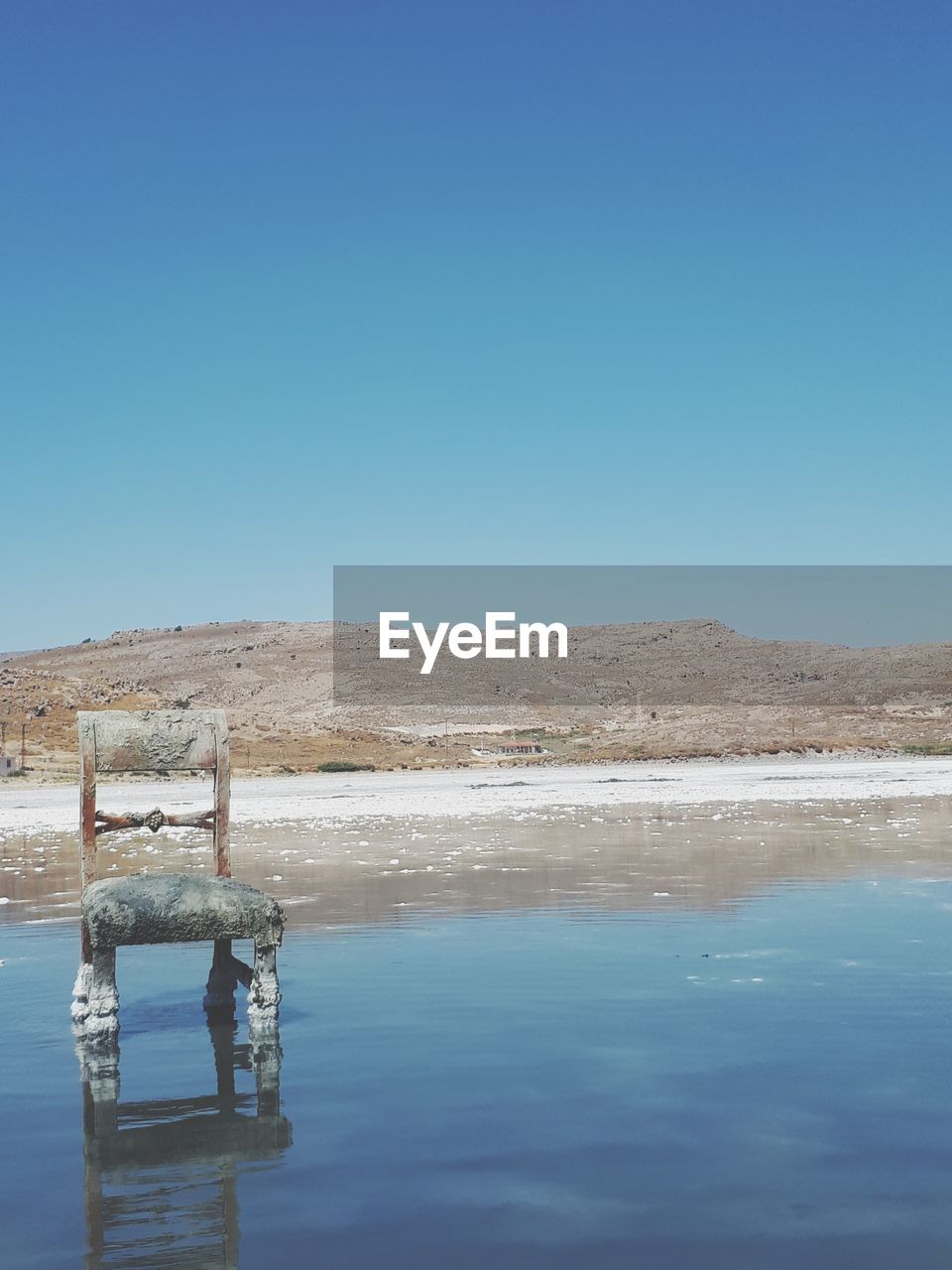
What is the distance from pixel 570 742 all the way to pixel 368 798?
57.4m

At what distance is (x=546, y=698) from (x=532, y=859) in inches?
4932

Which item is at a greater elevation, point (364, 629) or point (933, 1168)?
point (364, 629)

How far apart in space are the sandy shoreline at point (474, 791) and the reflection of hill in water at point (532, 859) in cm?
491

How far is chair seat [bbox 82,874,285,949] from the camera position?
9359mm

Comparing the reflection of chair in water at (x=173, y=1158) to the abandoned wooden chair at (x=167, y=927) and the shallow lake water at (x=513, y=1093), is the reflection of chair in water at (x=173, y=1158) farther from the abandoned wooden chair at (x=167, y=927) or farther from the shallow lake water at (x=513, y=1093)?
the abandoned wooden chair at (x=167, y=927)

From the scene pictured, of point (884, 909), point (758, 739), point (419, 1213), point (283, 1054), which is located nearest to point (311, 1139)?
point (419, 1213)

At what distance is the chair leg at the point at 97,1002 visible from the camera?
30.7 ft

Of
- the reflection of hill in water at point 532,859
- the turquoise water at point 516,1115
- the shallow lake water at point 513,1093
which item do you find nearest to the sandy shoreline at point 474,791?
the reflection of hill in water at point 532,859

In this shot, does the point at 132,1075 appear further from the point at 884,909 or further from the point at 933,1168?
the point at 884,909

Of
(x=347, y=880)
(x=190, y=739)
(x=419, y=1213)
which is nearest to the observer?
(x=419, y=1213)

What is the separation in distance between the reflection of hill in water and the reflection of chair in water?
20.3ft

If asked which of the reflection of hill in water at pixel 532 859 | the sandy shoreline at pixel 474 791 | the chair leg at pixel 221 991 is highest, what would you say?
the chair leg at pixel 221 991

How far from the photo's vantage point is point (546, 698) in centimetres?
14612

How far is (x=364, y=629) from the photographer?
18925cm
